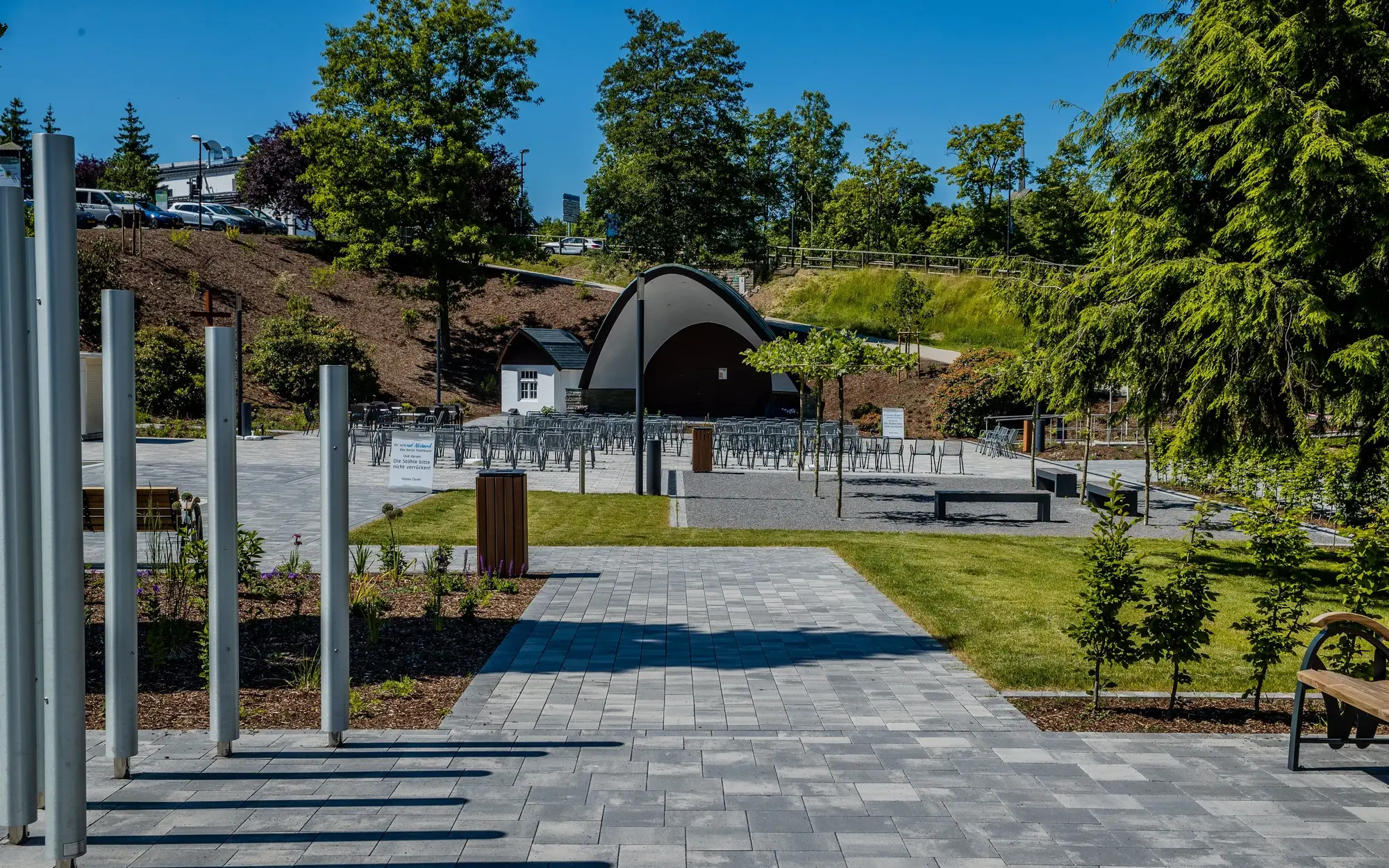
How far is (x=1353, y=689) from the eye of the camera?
17.4 feet

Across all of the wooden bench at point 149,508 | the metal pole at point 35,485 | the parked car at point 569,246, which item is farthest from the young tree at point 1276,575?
the parked car at point 569,246

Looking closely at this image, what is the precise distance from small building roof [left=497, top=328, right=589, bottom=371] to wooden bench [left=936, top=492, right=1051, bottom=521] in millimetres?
22687

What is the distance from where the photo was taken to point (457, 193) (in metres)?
43.6

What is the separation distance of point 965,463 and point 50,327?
24836 millimetres

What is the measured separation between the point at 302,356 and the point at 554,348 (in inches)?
336

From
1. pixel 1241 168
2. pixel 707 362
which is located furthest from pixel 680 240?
pixel 1241 168

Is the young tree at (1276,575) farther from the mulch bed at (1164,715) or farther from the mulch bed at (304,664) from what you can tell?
the mulch bed at (304,664)

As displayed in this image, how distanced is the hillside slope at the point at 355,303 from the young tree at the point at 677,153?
4.81 m

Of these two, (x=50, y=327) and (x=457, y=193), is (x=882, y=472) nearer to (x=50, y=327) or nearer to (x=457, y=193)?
(x=50, y=327)

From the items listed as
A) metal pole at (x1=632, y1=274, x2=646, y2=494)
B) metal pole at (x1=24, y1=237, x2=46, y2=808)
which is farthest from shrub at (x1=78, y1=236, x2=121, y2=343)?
metal pole at (x1=24, y1=237, x2=46, y2=808)

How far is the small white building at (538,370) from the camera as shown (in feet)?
127

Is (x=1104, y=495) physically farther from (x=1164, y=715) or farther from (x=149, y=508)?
(x=149, y=508)

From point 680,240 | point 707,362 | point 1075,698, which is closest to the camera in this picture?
point 1075,698

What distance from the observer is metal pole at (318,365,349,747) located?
18.7ft
